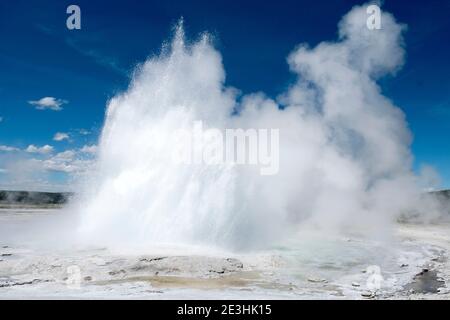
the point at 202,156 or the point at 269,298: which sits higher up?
the point at 202,156

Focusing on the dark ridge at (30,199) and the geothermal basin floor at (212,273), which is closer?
the geothermal basin floor at (212,273)

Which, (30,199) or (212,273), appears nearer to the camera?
(212,273)

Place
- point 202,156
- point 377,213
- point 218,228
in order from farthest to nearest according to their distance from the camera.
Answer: point 377,213
point 202,156
point 218,228

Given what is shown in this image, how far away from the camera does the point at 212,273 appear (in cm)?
1064

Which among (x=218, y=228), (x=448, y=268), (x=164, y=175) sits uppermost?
(x=164, y=175)

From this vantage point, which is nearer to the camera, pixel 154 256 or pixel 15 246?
pixel 154 256

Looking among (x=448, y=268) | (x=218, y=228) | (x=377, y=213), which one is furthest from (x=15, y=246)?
(x=377, y=213)

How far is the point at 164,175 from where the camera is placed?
16.7 metres

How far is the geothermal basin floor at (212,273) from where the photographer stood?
28.9 ft

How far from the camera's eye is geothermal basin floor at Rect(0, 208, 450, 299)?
28.9 feet

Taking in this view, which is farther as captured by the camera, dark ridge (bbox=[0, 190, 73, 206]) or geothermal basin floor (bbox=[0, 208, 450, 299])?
dark ridge (bbox=[0, 190, 73, 206])
